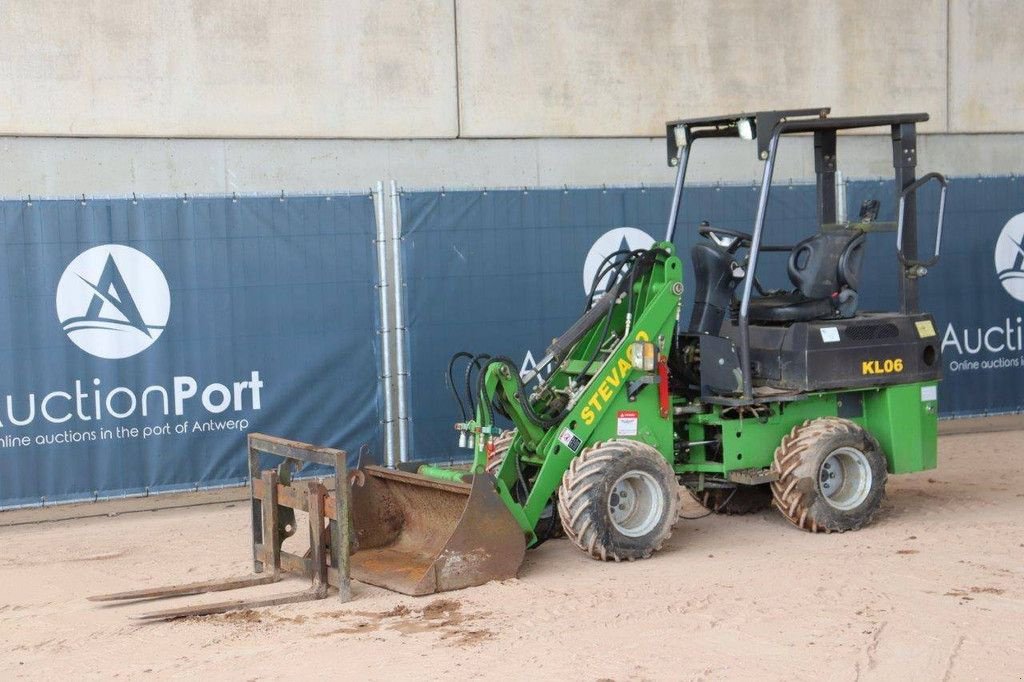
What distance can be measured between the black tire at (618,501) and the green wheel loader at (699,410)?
0.04 feet

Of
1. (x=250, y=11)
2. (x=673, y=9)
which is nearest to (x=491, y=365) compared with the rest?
(x=250, y=11)

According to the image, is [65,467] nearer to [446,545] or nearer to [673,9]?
[446,545]

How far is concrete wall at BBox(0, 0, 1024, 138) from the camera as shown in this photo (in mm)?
12594

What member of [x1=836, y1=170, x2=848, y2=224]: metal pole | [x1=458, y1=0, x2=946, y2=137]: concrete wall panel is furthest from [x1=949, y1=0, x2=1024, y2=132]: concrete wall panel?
[x1=836, y1=170, x2=848, y2=224]: metal pole

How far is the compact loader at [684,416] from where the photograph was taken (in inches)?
306

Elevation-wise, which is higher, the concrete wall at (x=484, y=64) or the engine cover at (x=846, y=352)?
the concrete wall at (x=484, y=64)

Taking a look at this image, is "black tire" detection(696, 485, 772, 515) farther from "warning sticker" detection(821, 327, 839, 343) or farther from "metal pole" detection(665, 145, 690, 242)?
"metal pole" detection(665, 145, 690, 242)

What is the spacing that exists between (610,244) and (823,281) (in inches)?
113

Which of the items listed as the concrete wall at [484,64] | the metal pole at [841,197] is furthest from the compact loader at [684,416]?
the concrete wall at [484,64]

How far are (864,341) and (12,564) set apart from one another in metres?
5.47

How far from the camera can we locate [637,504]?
813 centimetres

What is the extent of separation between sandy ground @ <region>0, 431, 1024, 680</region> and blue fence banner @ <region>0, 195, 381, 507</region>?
3.54 feet

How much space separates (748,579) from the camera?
755 centimetres

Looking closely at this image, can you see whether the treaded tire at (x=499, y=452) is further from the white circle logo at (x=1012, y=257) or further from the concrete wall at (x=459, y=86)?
the white circle logo at (x=1012, y=257)
